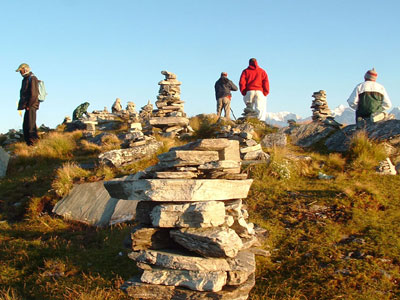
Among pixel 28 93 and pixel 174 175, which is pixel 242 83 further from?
pixel 174 175

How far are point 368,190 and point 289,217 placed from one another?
7.03 ft

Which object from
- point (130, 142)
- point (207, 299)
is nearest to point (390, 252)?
point (207, 299)

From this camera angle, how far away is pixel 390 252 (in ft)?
17.8

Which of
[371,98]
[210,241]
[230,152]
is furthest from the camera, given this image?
[371,98]

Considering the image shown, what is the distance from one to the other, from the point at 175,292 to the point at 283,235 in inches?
108

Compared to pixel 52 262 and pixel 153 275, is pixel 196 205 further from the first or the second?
pixel 52 262

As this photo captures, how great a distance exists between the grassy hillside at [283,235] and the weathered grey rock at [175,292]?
0.43 meters

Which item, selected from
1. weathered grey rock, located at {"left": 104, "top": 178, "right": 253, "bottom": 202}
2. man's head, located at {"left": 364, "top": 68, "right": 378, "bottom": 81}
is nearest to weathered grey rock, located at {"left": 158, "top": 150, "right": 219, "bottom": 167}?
weathered grey rock, located at {"left": 104, "top": 178, "right": 253, "bottom": 202}

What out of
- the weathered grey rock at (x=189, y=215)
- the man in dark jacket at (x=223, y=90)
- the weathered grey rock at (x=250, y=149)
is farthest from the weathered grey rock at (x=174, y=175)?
the man in dark jacket at (x=223, y=90)

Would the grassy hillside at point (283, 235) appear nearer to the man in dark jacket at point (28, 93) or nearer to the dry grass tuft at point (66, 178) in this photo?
the dry grass tuft at point (66, 178)

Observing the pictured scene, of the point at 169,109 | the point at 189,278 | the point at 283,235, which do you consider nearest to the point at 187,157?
the point at 189,278

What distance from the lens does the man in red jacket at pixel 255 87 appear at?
50.1 ft

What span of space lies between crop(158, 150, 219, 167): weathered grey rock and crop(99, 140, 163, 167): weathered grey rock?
5.21 meters

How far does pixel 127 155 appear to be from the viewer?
399 inches
